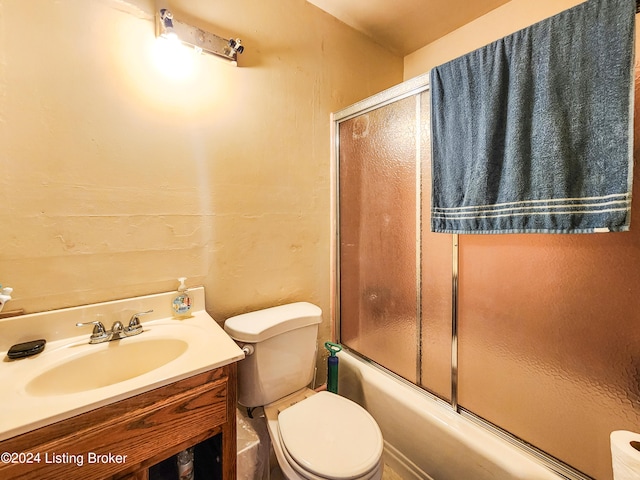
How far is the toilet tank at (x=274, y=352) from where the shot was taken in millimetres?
1160

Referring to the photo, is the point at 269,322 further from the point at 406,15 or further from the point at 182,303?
the point at 406,15

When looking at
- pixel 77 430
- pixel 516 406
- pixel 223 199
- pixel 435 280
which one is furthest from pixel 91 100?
pixel 516 406

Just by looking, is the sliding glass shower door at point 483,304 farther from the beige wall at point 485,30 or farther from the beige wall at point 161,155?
the beige wall at point 485,30

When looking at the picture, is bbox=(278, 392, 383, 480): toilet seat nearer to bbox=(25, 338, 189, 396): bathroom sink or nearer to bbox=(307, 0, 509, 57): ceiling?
bbox=(25, 338, 189, 396): bathroom sink

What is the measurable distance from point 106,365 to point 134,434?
345 mm

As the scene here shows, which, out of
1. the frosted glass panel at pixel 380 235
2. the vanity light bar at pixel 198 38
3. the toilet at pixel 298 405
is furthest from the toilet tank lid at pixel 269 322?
the vanity light bar at pixel 198 38

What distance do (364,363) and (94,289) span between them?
53.0 inches

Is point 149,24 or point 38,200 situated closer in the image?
point 38,200

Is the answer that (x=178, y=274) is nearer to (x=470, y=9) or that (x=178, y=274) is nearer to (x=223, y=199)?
(x=223, y=199)

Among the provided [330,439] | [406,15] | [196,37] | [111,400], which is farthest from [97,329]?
[406,15]

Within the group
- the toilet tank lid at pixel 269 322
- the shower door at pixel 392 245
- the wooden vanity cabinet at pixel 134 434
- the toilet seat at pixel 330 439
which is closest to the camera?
the wooden vanity cabinet at pixel 134 434

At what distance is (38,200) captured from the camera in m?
0.93

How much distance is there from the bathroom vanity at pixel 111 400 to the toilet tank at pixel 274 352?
0.16 metres

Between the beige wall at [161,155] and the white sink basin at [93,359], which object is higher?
the beige wall at [161,155]
